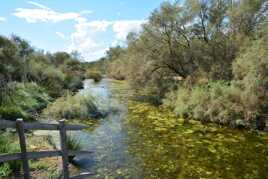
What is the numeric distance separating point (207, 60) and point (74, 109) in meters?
10.5

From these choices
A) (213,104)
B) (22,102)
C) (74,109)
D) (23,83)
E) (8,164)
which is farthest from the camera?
(23,83)

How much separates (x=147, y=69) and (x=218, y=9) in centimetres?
703

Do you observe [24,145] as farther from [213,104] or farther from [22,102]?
[213,104]

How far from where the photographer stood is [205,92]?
1460 cm

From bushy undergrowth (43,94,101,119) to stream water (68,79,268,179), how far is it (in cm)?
134

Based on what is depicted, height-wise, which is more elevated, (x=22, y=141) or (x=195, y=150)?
(x=22, y=141)

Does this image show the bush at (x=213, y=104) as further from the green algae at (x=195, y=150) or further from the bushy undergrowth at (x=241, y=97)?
the green algae at (x=195, y=150)

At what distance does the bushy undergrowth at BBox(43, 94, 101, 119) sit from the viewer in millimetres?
15039

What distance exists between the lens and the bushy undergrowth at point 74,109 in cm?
1504

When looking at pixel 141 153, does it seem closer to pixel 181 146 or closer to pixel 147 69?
pixel 181 146

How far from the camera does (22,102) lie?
46.9 feet

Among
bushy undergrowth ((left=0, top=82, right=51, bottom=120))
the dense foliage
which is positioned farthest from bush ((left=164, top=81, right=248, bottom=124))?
the dense foliage

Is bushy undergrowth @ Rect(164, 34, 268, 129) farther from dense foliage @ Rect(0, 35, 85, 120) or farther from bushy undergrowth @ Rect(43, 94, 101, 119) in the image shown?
dense foliage @ Rect(0, 35, 85, 120)

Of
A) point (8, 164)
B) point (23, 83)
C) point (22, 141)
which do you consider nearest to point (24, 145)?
point (22, 141)
